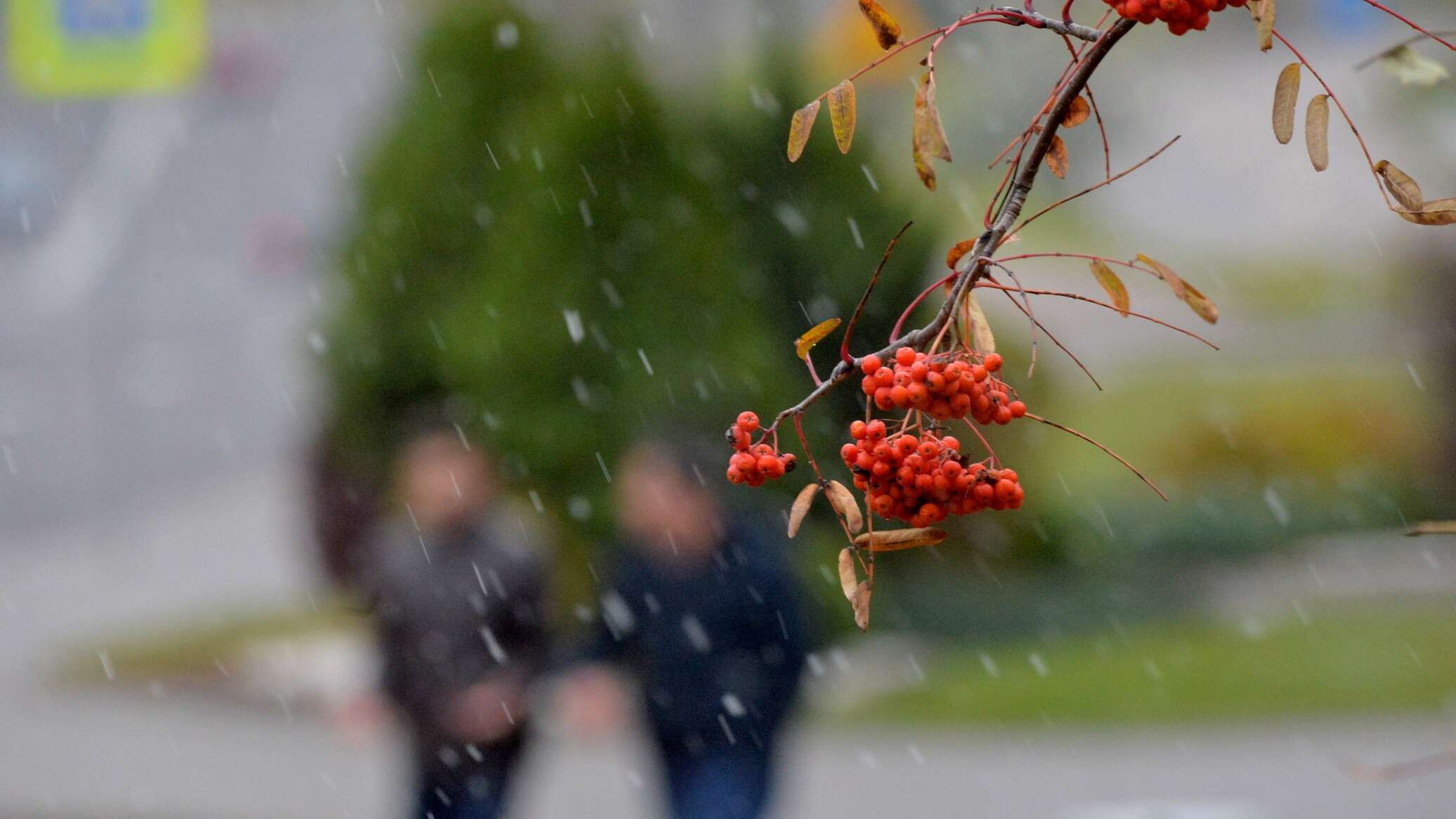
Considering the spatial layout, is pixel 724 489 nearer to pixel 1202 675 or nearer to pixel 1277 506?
pixel 1202 675

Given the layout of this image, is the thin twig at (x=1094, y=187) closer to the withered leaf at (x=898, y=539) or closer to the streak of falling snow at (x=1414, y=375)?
the withered leaf at (x=898, y=539)

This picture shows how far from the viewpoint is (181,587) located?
33.8 ft

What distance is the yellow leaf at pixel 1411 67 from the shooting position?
1066mm

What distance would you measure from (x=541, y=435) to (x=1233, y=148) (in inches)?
716

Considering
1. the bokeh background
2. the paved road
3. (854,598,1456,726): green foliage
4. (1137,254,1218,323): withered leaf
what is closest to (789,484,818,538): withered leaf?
(1137,254,1218,323): withered leaf

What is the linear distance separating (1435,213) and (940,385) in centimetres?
32

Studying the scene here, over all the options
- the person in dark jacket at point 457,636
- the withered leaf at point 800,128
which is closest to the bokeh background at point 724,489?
the person in dark jacket at point 457,636

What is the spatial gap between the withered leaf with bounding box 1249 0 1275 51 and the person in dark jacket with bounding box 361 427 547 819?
9.84ft

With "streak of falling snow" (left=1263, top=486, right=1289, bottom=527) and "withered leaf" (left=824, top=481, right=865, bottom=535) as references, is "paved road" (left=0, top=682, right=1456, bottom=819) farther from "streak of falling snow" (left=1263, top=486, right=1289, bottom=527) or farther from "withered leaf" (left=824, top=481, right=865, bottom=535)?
"withered leaf" (left=824, top=481, right=865, bottom=535)

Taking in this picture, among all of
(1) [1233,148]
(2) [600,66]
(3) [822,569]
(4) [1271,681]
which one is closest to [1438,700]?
(4) [1271,681]

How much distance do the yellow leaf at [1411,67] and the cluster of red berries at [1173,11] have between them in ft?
0.90

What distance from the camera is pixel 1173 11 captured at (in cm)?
87

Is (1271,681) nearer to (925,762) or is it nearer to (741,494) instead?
(925,762)

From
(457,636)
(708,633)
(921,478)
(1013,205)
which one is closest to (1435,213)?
(1013,205)
